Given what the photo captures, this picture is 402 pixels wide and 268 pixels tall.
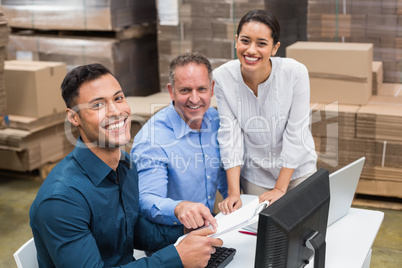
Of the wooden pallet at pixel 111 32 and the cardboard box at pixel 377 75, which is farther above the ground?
the wooden pallet at pixel 111 32

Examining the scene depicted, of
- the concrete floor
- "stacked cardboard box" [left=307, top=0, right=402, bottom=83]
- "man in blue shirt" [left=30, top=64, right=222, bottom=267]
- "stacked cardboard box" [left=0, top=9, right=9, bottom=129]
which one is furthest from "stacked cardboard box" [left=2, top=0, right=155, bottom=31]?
"man in blue shirt" [left=30, top=64, right=222, bottom=267]

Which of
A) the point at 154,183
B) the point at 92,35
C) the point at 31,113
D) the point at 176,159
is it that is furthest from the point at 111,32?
the point at 154,183

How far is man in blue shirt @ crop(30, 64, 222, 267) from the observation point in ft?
5.96

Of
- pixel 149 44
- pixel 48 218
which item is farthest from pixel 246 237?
pixel 149 44

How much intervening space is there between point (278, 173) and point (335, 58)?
1.60 m

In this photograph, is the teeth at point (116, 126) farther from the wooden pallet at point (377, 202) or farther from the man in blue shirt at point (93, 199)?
the wooden pallet at point (377, 202)

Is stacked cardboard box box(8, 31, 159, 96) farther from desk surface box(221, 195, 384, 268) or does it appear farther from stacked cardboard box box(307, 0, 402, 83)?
desk surface box(221, 195, 384, 268)

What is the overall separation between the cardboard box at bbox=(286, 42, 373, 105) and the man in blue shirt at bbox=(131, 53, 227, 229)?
1.77 metres

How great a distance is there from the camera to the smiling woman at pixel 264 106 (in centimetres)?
275

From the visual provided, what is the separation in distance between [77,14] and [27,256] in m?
3.81

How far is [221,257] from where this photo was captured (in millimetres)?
2143

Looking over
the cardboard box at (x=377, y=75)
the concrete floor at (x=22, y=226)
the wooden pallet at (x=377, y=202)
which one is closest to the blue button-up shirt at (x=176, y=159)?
the concrete floor at (x=22, y=226)

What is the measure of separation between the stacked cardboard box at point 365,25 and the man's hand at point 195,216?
296cm

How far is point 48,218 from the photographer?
1795 millimetres
